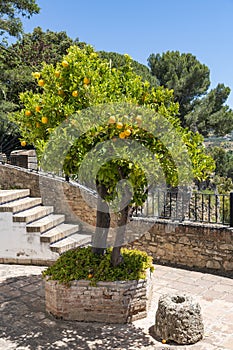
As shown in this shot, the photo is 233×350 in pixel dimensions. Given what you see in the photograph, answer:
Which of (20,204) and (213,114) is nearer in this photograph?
(20,204)

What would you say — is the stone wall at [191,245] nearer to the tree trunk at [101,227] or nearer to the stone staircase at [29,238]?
the stone staircase at [29,238]

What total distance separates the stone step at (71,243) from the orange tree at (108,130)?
2860 millimetres

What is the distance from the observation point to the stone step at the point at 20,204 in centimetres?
796

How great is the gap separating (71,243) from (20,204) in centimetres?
159

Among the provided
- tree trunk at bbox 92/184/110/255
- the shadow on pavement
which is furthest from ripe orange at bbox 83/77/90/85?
the shadow on pavement

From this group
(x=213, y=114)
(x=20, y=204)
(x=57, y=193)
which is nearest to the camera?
(x=20, y=204)

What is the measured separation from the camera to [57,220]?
8633mm

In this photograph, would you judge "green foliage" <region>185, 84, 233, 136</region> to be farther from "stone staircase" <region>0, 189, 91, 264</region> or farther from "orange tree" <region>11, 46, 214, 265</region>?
"orange tree" <region>11, 46, 214, 265</region>

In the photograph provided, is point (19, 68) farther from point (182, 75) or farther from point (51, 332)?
point (51, 332)

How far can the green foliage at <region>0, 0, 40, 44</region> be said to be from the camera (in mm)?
12805

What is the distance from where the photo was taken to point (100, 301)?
5117mm

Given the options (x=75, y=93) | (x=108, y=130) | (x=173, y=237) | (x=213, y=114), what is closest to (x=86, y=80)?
(x=75, y=93)

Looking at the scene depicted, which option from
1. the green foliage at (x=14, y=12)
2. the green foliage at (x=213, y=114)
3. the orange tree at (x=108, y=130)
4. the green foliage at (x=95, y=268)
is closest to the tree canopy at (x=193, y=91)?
the green foliage at (x=213, y=114)

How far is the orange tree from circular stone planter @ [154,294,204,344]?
138cm
